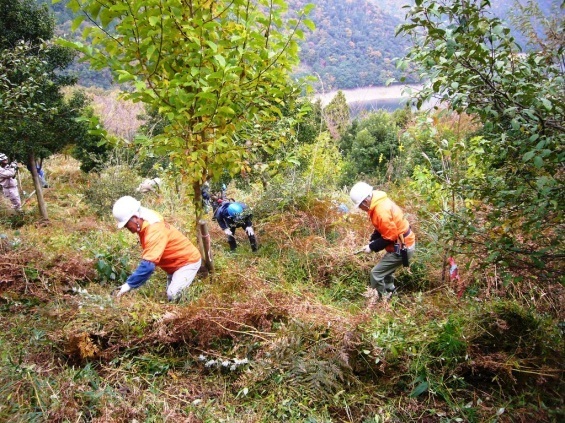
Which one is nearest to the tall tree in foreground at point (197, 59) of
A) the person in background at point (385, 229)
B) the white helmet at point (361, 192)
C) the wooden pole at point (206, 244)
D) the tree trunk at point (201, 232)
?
the tree trunk at point (201, 232)

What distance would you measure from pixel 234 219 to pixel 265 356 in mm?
3263

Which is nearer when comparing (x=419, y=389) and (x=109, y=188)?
(x=419, y=389)

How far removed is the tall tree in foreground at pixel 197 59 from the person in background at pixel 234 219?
7.13 feet

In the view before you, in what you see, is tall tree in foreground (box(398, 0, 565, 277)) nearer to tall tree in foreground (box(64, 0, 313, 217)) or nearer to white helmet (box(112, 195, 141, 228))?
tall tree in foreground (box(64, 0, 313, 217))

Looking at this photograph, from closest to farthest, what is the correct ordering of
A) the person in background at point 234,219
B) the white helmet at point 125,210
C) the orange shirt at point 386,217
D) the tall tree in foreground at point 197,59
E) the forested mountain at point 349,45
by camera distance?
1. the tall tree in foreground at point 197,59
2. the white helmet at point 125,210
3. the orange shirt at point 386,217
4. the person in background at point 234,219
5. the forested mountain at point 349,45

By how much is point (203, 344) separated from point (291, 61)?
2.75 m

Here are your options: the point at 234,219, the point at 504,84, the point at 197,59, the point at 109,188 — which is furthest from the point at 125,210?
the point at 109,188

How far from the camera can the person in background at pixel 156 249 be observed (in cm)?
385

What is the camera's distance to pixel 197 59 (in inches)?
128

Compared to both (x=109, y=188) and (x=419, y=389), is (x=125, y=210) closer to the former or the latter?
(x=419, y=389)

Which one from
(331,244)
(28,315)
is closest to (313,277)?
(331,244)

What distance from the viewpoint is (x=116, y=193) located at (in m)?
10.1

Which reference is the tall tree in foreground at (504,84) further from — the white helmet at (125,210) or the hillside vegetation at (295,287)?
the white helmet at (125,210)

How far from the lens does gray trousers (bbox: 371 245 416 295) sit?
4461mm
